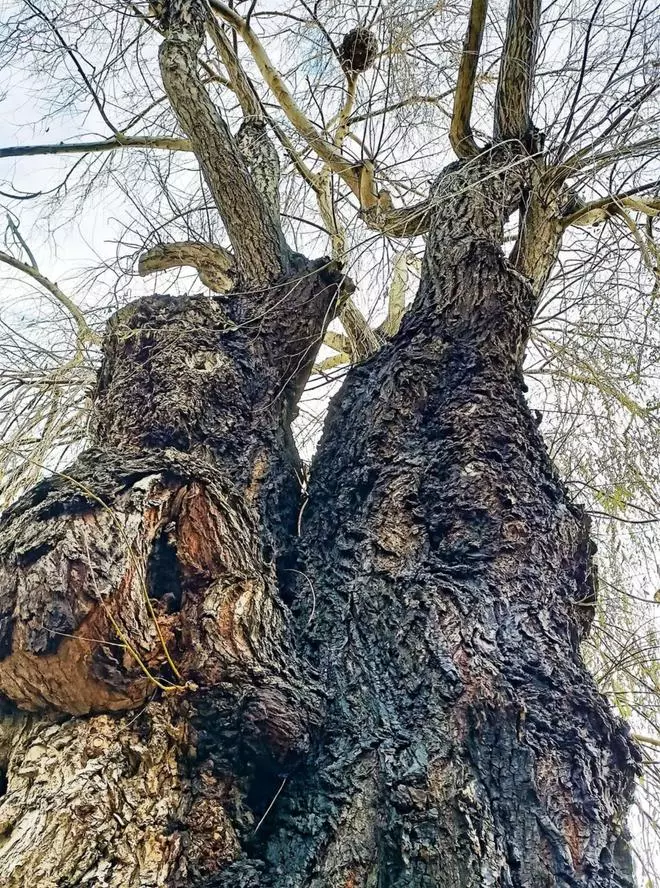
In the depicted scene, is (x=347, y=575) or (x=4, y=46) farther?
(x=4, y=46)

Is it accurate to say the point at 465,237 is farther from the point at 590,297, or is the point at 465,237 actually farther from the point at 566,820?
the point at 566,820

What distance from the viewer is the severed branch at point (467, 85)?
2.15 m

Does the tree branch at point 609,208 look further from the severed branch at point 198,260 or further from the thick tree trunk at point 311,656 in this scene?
the severed branch at point 198,260

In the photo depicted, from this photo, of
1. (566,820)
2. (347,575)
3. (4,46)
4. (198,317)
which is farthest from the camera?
(4,46)

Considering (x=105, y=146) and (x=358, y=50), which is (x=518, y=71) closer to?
(x=358, y=50)

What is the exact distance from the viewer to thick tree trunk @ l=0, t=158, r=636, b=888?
3.48 feet

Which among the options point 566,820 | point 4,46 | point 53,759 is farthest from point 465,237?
point 4,46

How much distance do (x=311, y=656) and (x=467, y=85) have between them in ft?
6.40

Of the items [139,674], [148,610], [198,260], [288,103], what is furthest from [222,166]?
[139,674]

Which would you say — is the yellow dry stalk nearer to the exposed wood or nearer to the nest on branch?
the exposed wood

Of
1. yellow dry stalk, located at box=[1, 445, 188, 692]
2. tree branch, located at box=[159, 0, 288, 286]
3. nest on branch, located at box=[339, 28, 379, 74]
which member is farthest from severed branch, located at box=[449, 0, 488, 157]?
yellow dry stalk, located at box=[1, 445, 188, 692]

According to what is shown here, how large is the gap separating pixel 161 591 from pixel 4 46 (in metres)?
2.25

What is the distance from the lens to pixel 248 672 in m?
1.22

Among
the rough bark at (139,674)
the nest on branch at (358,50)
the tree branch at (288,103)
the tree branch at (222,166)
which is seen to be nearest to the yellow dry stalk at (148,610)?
the rough bark at (139,674)
